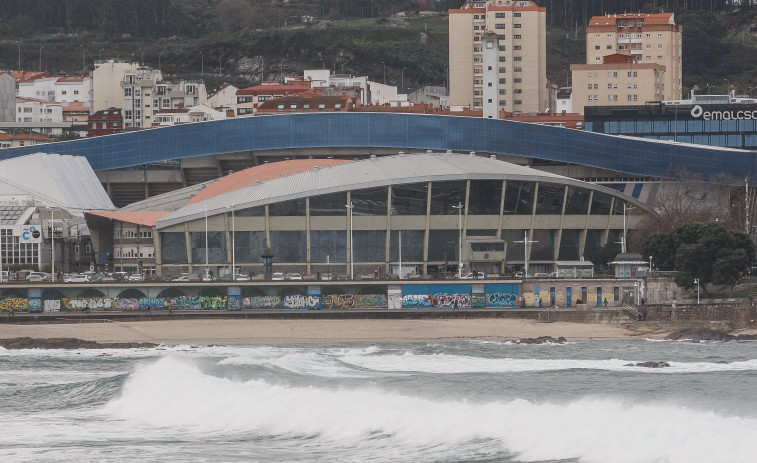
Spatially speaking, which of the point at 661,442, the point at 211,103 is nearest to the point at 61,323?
the point at 661,442

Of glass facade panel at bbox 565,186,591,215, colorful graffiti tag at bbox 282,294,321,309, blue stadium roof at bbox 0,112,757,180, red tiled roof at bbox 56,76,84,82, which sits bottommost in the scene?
colorful graffiti tag at bbox 282,294,321,309

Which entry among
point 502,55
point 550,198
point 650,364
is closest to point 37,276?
point 550,198

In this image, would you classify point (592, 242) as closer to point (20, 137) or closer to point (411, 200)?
point (411, 200)

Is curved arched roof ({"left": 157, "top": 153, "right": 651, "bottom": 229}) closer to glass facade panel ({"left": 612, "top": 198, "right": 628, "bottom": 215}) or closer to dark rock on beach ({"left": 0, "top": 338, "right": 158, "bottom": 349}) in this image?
glass facade panel ({"left": 612, "top": 198, "right": 628, "bottom": 215})

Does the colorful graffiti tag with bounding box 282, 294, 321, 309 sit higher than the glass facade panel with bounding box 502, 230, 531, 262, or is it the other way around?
the glass facade panel with bounding box 502, 230, 531, 262

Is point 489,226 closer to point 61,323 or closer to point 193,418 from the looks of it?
point 61,323

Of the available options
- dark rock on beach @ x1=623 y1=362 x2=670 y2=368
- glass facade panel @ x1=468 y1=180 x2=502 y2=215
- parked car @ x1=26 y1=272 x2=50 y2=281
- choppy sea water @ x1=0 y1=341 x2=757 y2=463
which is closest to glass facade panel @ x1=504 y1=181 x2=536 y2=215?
glass facade panel @ x1=468 y1=180 x2=502 y2=215
